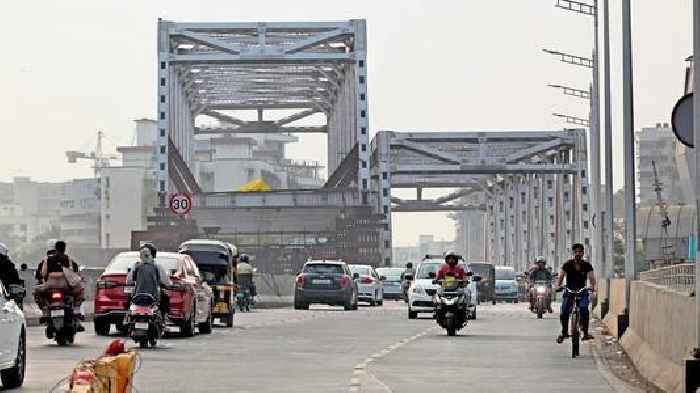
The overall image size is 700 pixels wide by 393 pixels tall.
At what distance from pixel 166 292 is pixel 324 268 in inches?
994

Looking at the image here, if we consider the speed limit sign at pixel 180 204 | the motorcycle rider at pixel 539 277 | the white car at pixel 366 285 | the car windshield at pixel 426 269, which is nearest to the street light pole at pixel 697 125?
the car windshield at pixel 426 269

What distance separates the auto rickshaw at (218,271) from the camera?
4178 centimetres

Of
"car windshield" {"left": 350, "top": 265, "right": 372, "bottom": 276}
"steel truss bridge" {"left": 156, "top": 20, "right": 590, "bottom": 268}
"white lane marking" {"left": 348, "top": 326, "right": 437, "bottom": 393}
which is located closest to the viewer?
"white lane marking" {"left": 348, "top": 326, "right": 437, "bottom": 393}

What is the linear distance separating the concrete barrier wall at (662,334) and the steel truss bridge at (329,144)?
195 ft

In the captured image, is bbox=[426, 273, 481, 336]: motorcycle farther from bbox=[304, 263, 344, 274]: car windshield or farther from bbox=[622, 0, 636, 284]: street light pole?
bbox=[304, 263, 344, 274]: car windshield

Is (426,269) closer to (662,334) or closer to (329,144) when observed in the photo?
(662,334)

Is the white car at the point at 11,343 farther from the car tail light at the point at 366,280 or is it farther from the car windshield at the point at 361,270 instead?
the car tail light at the point at 366,280

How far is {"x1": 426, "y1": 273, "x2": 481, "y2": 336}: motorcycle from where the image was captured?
3634 cm

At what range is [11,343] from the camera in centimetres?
2045

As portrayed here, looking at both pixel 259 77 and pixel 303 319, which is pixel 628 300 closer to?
pixel 303 319

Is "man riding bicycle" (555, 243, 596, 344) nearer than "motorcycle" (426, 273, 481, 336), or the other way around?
"man riding bicycle" (555, 243, 596, 344)

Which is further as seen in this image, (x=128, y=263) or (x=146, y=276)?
(x=128, y=263)

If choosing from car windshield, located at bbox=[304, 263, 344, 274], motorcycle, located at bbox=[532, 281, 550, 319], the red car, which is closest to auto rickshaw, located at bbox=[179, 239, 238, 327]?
the red car

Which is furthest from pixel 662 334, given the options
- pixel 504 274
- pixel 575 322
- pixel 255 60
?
pixel 255 60
